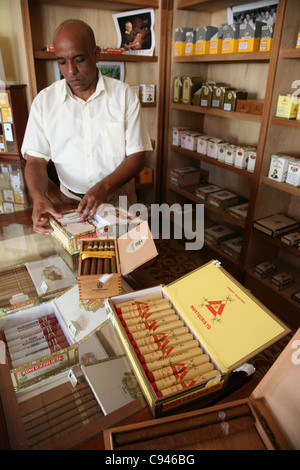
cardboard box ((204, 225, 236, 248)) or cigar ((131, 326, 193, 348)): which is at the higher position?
cigar ((131, 326, 193, 348))

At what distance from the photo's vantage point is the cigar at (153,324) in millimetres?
1002

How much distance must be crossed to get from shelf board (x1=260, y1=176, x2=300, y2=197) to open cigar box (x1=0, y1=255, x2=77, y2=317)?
1.61 meters

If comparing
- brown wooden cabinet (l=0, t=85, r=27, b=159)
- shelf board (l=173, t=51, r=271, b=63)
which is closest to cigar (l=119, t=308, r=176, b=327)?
shelf board (l=173, t=51, r=271, b=63)

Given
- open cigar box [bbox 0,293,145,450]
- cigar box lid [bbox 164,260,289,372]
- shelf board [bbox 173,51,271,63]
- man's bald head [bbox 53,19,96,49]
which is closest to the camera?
open cigar box [bbox 0,293,145,450]

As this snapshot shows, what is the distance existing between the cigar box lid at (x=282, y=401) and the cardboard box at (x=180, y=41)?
2.99 metres

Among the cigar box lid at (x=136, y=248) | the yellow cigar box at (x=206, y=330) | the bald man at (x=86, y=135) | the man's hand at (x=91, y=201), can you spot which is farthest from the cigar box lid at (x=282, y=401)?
the bald man at (x=86, y=135)

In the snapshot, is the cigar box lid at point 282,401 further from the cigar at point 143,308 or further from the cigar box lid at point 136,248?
the cigar box lid at point 136,248

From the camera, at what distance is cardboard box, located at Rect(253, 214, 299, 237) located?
8.13 ft

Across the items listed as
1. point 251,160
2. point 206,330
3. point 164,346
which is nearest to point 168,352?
point 164,346

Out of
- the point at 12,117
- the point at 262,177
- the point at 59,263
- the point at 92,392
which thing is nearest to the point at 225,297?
the point at 92,392

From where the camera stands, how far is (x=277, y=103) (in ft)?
7.39

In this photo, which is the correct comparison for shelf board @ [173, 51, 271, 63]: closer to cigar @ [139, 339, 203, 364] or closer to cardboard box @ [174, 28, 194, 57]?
cardboard box @ [174, 28, 194, 57]

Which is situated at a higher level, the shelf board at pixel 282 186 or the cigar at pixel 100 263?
the cigar at pixel 100 263
